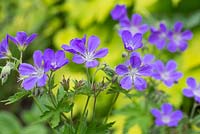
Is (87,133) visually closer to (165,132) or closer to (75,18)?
(165,132)

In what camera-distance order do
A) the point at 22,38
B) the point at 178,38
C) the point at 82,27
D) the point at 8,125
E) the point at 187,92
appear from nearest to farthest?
the point at 22,38 < the point at 187,92 < the point at 178,38 < the point at 8,125 < the point at 82,27

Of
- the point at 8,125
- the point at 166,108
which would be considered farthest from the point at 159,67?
the point at 8,125

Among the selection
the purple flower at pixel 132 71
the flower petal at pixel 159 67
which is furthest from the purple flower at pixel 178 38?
the purple flower at pixel 132 71

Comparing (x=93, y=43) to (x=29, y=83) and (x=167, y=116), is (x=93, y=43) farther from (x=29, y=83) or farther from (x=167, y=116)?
(x=167, y=116)

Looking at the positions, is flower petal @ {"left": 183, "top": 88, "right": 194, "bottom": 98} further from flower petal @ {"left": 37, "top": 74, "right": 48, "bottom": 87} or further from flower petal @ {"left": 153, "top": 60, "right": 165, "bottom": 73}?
flower petal @ {"left": 37, "top": 74, "right": 48, "bottom": 87}

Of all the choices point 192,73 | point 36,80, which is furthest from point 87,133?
point 192,73

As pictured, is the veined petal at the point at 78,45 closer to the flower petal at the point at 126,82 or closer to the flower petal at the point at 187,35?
the flower petal at the point at 126,82

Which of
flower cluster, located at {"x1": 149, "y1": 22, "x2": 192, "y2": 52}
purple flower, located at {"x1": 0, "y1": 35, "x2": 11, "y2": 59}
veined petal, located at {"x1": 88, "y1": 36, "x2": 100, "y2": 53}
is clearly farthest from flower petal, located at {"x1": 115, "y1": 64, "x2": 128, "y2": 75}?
flower cluster, located at {"x1": 149, "y1": 22, "x2": 192, "y2": 52}
